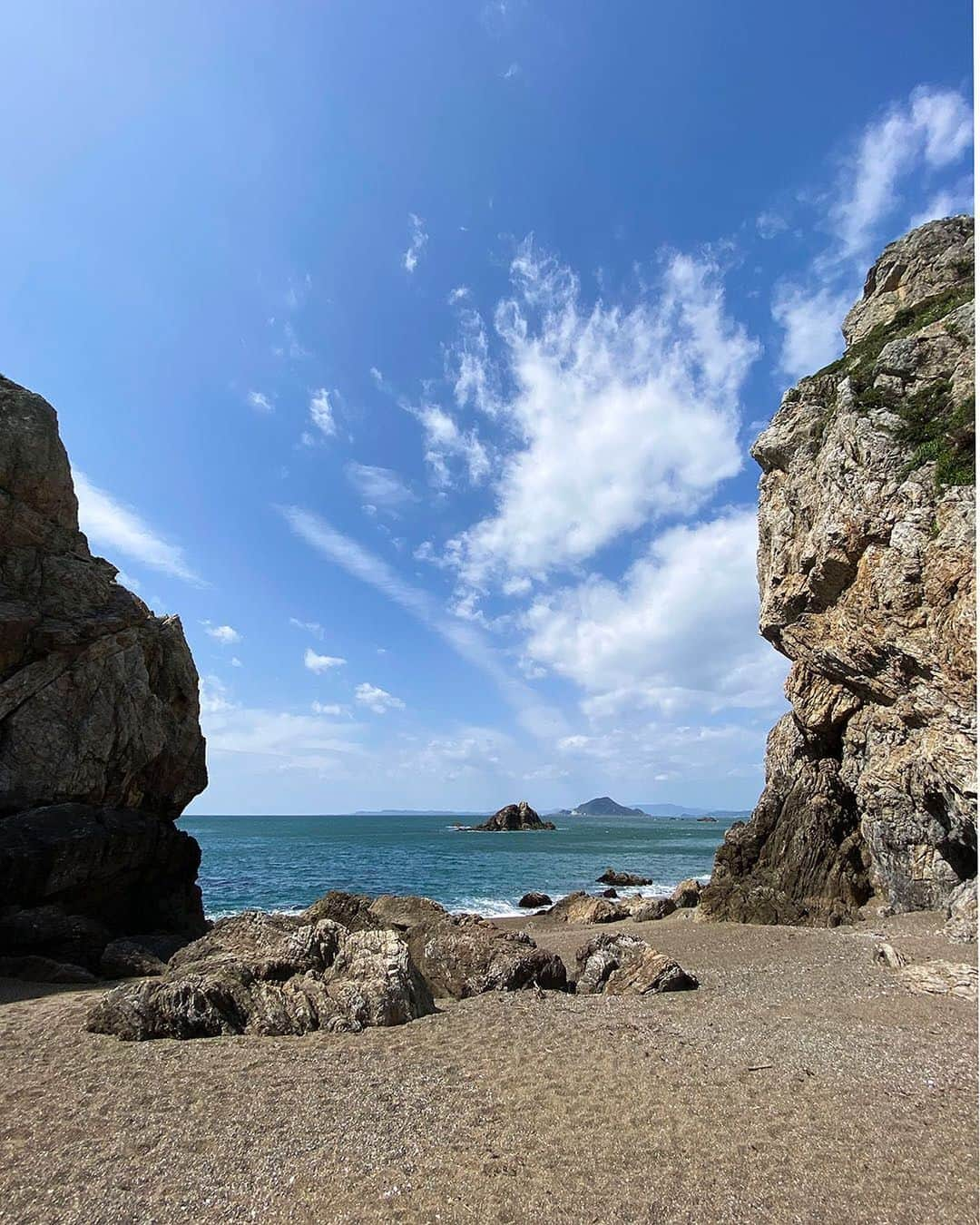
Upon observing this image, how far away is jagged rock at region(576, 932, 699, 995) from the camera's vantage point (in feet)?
50.6

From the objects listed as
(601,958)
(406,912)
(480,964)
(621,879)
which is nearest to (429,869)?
(621,879)

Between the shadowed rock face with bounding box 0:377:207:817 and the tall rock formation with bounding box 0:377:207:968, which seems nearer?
the tall rock formation with bounding box 0:377:207:968

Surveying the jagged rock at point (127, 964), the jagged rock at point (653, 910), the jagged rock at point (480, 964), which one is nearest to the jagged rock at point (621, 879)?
the jagged rock at point (653, 910)

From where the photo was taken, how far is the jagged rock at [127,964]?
58.3 ft

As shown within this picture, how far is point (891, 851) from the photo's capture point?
23.7 meters

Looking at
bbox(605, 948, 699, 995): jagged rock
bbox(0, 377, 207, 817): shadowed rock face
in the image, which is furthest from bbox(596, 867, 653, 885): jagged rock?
bbox(605, 948, 699, 995): jagged rock

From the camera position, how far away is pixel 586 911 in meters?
32.6

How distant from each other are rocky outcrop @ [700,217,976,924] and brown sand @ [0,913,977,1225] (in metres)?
10.3

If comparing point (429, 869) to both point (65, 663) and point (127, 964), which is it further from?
point (127, 964)

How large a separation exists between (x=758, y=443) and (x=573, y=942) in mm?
24288

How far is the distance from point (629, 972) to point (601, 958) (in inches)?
44.3

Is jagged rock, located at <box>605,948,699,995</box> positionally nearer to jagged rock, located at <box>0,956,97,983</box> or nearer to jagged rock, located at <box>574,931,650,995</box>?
jagged rock, located at <box>574,931,650,995</box>

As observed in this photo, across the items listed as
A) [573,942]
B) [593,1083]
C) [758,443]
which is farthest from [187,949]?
[758,443]

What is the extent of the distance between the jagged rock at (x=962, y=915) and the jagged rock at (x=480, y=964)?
11779 mm
